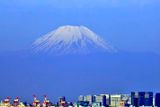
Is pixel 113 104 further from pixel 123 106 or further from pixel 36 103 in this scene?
pixel 36 103

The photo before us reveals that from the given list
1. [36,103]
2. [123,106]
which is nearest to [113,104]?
[123,106]

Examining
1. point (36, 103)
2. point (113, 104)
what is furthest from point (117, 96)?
point (36, 103)

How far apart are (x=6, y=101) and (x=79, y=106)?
10.5 ft

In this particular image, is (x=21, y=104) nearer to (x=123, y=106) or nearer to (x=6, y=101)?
(x=6, y=101)

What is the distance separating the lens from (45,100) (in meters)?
41.3

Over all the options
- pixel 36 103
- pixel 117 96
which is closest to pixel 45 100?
pixel 36 103

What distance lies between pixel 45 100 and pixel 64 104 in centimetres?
107

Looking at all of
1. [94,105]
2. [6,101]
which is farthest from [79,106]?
[6,101]

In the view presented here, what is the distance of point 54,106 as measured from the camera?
4166 centimetres

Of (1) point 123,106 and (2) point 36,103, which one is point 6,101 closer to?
(2) point 36,103

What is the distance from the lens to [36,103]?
4125 centimetres

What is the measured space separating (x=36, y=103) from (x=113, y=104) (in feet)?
10.6

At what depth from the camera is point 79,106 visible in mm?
40031

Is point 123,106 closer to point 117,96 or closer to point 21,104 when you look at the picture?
point 117,96
